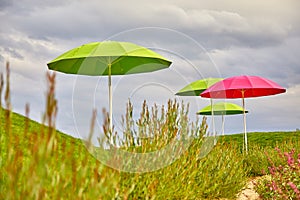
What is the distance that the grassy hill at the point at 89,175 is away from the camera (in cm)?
229

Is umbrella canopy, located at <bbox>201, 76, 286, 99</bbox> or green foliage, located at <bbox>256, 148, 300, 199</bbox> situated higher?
umbrella canopy, located at <bbox>201, 76, 286, 99</bbox>

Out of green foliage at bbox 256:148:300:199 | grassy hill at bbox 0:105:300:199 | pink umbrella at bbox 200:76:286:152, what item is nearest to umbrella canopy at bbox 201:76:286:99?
pink umbrella at bbox 200:76:286:152

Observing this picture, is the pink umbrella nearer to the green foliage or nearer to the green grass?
the green foliage

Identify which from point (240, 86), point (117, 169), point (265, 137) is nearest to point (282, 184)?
Result: point (117, 169)

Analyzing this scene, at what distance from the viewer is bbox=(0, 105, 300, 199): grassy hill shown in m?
2.29

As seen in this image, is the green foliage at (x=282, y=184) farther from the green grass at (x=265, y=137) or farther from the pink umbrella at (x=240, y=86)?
the green grass at (x=265, y=137)

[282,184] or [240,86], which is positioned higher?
[240,86]

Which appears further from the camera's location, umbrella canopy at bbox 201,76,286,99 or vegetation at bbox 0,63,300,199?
umbrella canopy at bbox 201,76,286,99

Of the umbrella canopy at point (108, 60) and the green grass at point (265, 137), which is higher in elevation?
the umbrella canopy at point (108, 60)

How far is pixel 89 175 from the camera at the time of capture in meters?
4.46

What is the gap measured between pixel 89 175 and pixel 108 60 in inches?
120

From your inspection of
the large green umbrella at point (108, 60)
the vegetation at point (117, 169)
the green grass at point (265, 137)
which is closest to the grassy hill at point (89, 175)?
the vegetation at point (117, 169)

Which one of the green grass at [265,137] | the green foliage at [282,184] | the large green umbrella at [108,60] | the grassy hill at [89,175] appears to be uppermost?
the large green umbrella at [108,60]

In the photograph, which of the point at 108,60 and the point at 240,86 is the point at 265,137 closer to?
the point at 240,86
